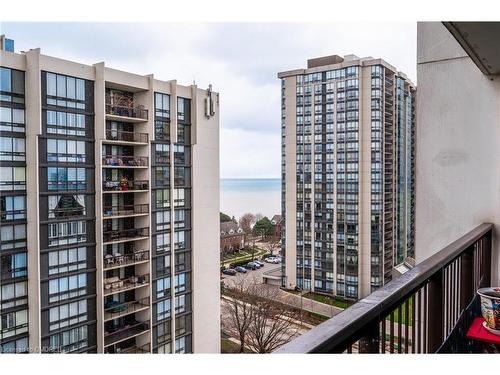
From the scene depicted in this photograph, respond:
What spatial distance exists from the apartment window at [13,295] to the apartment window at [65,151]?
202 cm

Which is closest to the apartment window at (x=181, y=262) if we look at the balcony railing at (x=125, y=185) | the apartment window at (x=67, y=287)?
the balcony railing at (x=125, y=185)

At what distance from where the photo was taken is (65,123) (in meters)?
6.49

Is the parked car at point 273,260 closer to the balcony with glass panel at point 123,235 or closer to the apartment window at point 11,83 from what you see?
the balcony with glass panel at point 123,235

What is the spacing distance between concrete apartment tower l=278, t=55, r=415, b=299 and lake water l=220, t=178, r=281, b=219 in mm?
1791

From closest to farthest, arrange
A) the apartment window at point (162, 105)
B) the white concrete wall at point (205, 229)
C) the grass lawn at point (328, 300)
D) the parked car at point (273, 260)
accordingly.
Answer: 1. the apartment window at point (162, 105)
2. the white concrete wall at point (205, 229)
3. the grass lawn at point (328, 300)
4. the parked car at point (273, 260)

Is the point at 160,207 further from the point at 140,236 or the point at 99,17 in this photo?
the point at 99,17

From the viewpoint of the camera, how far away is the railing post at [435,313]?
3.17 ft

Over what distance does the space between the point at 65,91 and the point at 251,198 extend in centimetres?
2096

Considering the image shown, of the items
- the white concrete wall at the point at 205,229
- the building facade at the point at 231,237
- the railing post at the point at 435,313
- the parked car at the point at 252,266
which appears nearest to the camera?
the railing post at the point at 435,313

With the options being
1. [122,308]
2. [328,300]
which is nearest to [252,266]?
[328,300]

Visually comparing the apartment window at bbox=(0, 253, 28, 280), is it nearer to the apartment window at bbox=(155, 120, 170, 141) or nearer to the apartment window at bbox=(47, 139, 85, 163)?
the apartment window at bbox=(47, 139, 85, 163)

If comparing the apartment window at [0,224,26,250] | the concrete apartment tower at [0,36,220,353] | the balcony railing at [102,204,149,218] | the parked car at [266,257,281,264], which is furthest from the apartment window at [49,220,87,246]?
the parked car at [266,257,281,264]

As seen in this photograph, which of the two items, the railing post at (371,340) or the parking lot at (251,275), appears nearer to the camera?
the railing post at (371,340)
